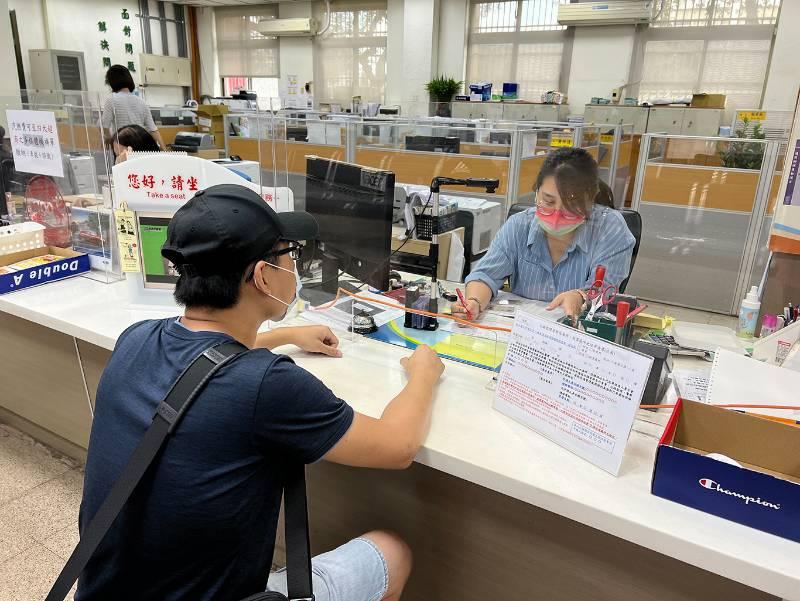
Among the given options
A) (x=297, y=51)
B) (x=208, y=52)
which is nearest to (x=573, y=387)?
→ (x=297, y=51)

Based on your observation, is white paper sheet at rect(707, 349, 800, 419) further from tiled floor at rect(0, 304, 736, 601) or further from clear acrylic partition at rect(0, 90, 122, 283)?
clear acrylic partition at rect(0, 90, 122, 283)

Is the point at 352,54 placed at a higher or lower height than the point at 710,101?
higher

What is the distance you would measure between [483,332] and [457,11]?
27.3 feet

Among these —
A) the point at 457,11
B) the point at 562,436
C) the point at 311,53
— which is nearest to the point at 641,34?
the point at 457,11

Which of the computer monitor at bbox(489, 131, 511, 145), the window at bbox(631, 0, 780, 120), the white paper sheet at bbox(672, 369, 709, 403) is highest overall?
the window at bbox(631, 0, 780, 120)

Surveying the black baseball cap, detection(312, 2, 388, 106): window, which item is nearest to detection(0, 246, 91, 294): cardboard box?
the black baseball cap

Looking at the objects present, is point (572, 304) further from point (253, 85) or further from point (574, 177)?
point (253, 85)

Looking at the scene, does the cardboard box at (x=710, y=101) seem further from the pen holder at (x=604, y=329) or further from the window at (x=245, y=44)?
the window at (x=245, y=44)

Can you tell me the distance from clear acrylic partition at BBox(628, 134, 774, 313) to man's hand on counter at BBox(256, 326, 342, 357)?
3.45 metres

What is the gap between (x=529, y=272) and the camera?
6.77 ft

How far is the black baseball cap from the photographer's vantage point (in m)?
0.90

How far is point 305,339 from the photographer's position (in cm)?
145

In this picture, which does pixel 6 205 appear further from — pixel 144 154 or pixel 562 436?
pixel 562 436

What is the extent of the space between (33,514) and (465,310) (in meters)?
1.57
